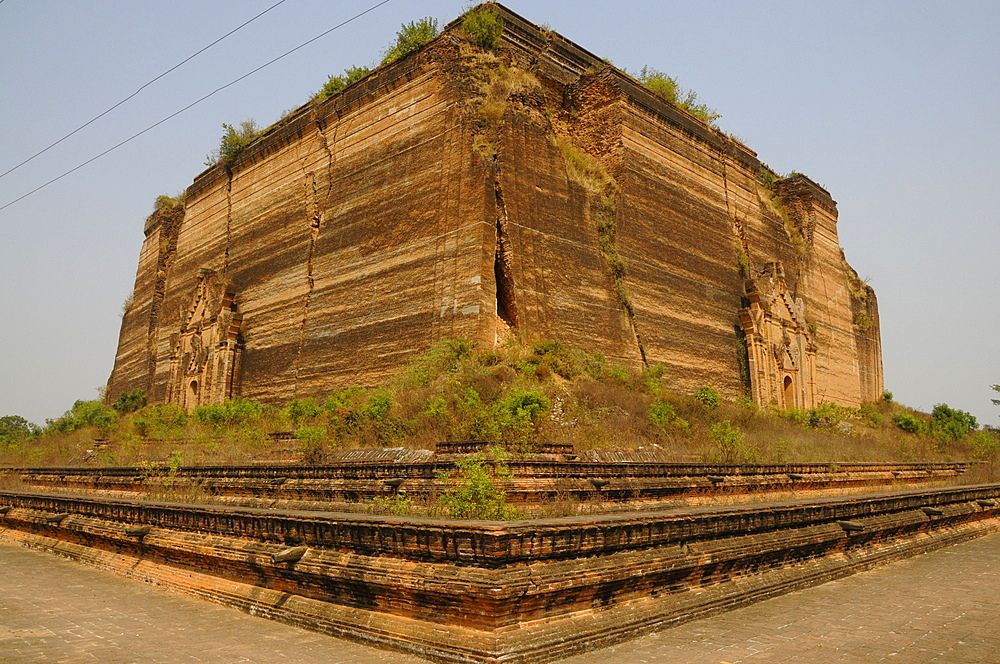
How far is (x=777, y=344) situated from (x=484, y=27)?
11.6 m

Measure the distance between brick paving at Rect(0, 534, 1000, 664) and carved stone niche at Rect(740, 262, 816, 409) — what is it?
1322 centimetres

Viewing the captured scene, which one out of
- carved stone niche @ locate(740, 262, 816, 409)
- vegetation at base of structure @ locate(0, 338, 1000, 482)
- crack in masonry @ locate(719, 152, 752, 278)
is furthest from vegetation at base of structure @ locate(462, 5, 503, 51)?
carved stone niche @ locate(740, 262, 816, 409)

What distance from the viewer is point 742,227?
21.5m

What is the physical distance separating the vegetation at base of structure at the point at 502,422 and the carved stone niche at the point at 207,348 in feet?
3.05

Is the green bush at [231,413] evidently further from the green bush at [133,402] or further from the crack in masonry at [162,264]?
the crack in masonry at [162,264]

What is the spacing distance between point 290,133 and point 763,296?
518 inches

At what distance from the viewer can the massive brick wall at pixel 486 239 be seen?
47.5 ft

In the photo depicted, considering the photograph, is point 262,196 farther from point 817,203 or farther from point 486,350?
point 817,203

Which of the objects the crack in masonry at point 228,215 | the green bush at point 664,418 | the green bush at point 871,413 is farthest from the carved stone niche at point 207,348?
the green bush at point 871,413

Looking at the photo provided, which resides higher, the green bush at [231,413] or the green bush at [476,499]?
the green bush at [231,413]

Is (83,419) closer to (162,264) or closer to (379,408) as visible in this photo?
(162,264)

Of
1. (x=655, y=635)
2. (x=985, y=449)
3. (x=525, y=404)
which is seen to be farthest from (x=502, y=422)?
(x=985, y=449)

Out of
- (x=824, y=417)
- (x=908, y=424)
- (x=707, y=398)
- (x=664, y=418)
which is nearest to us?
(x=664, y=418)

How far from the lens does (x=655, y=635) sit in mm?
4773
